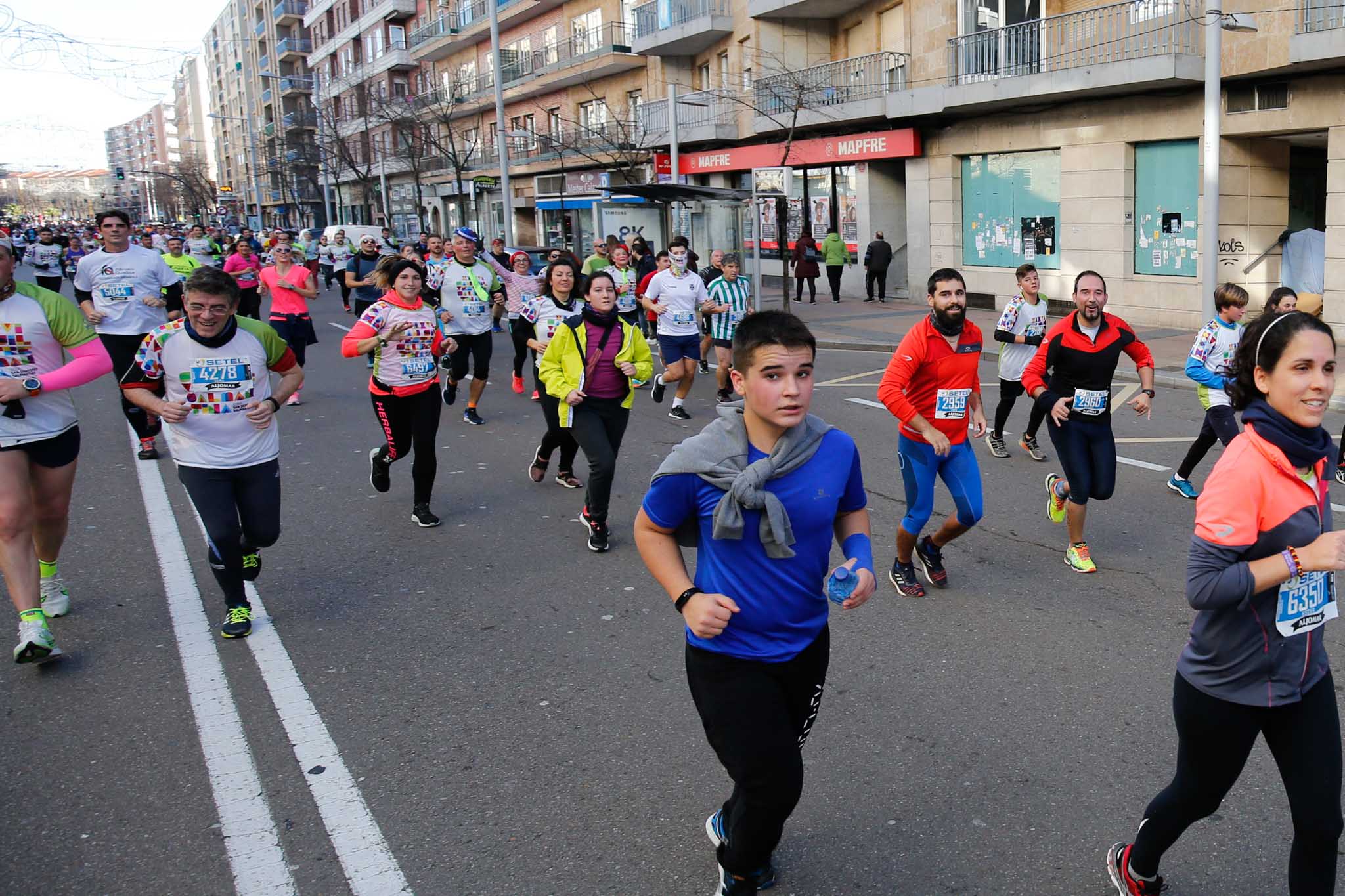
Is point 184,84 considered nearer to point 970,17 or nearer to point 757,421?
point 970,17

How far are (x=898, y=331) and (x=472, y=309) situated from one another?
9.49 meters

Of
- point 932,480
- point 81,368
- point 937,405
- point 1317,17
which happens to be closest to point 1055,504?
point 932,480

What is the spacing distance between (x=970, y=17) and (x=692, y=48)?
37.9ft

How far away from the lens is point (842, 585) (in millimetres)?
2850

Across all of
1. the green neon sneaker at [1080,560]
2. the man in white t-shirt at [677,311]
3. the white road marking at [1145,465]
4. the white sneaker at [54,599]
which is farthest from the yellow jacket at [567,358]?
the man in white t-shirt at [677,311]

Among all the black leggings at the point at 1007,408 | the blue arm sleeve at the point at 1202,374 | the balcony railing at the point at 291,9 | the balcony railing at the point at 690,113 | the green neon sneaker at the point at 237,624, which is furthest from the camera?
the balcony railing at the point at 291,9

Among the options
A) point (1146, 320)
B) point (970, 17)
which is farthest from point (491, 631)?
point (970, 17)

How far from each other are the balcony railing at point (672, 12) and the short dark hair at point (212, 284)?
86.6ft

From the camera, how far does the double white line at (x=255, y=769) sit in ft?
11.2

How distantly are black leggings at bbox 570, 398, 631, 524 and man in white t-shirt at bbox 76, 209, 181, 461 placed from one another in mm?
4568

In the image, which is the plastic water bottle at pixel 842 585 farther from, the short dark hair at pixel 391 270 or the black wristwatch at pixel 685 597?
the short dark hair at pixel 391 270

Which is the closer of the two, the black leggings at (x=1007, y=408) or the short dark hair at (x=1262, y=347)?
the short dark hair at (x=1262, y=347)

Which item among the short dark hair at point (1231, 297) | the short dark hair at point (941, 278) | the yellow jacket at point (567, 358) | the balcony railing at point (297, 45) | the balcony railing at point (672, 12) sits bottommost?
the yellow jacket at point (567, 358)

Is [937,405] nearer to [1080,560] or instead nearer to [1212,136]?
[1080,560]
